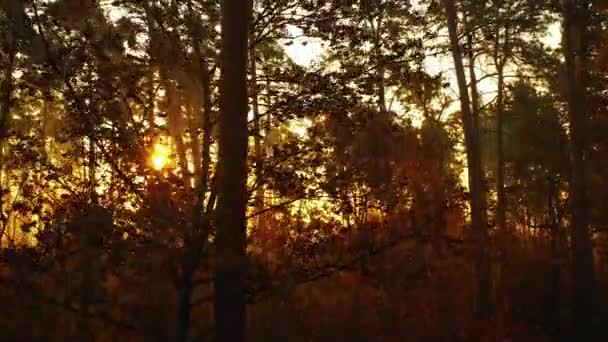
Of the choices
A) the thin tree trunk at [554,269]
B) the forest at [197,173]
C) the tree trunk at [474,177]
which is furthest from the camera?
the thin tree trunk at [554,269]

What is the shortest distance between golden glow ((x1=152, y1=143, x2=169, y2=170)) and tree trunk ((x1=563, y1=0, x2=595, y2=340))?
37.4 ft

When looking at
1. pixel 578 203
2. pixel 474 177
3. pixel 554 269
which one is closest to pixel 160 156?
pixel 474 177

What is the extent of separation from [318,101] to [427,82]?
147 centimetres

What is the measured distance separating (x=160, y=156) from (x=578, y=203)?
38.4 ft

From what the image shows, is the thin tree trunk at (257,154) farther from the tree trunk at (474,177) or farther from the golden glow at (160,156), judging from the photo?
the tree trunk at (474,177)

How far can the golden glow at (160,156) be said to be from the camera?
6848 millimetres

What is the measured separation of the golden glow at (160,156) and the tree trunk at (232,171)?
58cm

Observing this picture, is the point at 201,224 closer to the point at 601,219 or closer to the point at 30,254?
the point at 30,254

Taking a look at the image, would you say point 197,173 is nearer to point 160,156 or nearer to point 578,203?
point 160,156

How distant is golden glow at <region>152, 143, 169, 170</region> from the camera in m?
6.85

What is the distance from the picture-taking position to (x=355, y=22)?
794 centimetres

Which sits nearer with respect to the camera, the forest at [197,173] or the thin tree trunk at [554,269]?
the forest at [197,173]

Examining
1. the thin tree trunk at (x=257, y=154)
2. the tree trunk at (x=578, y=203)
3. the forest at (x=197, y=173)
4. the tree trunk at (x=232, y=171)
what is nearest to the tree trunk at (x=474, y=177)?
the tree trunk at (x=578, y=203)

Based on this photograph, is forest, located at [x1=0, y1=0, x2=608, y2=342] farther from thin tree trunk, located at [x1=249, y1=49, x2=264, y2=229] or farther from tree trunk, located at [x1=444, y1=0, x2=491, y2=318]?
tree trunk, located at [x1=444, y1=0, x2=491, y2=318]
